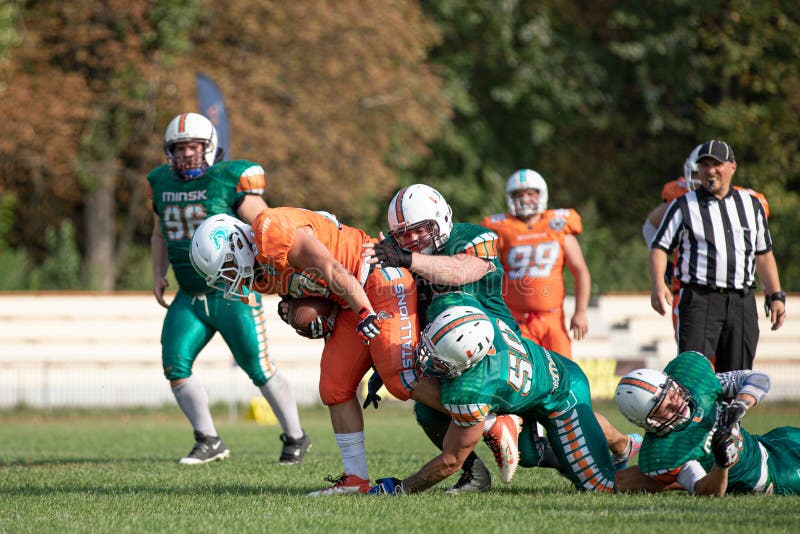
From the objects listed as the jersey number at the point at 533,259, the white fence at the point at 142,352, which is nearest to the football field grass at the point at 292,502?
the jersey number at the point at 533,259

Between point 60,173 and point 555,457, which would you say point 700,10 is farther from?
point 555,457

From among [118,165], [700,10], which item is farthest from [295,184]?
[700,10]

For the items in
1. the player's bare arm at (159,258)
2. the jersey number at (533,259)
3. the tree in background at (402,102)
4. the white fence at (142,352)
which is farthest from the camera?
the tree in background at (402,102)

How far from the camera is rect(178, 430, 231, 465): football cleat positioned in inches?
293

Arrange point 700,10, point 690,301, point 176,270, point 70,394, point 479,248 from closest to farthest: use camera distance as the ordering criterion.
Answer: point 479,248, point 690,301, point 176,270, point 70,394, point 700,10

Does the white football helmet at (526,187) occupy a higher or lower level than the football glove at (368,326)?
higher

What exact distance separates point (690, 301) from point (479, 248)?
197cm

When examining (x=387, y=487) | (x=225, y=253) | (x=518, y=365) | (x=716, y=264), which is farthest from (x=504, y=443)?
(x=716, y=264)

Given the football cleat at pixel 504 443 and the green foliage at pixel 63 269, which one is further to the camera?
the green foliage at pixel 63 269

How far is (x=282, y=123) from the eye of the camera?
2027cm

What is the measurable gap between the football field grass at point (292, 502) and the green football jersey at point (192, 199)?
134 centimetres

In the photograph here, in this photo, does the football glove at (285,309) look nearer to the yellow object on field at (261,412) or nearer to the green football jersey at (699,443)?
the green football jersey at (699,443)

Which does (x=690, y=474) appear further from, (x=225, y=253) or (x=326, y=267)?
(x=225, y=253)

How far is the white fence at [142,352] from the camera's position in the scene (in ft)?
46.1
